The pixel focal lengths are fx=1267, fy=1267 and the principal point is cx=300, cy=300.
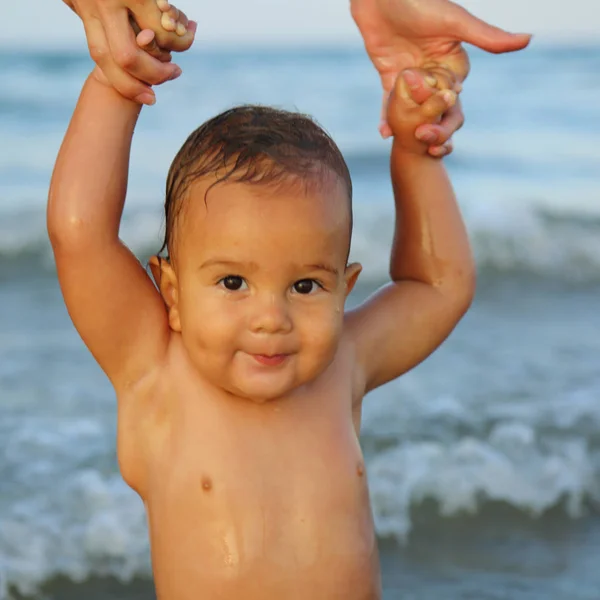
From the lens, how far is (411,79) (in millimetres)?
1982

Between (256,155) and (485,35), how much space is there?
403 mm

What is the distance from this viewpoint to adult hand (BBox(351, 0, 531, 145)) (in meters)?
1.96

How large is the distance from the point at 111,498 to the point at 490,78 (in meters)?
8.58

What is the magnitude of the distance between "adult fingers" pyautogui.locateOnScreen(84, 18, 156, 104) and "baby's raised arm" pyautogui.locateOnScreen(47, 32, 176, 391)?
0.08 ft

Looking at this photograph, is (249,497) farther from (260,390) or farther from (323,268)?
(323,268)

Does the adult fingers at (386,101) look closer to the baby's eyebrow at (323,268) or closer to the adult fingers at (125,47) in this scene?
the baby's eyebrow at (323,268)

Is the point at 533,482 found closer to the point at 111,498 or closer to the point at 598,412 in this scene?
the point at 598,412

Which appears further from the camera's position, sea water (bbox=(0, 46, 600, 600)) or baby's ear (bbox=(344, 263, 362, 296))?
sea water (bbox=(0, 46, 600, 600))

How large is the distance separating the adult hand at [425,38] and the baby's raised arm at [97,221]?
1.49 feet

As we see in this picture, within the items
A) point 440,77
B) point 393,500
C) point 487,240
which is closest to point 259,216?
point 440,77

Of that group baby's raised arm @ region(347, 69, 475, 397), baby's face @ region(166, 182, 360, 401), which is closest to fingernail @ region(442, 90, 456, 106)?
baby's raised arm @ region(347, 69, 475, 397)

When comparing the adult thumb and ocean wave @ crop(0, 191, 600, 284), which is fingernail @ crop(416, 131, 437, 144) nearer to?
the adult thumb

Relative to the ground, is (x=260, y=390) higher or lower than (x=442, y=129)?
lower

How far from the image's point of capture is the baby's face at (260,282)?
6.07 feet
